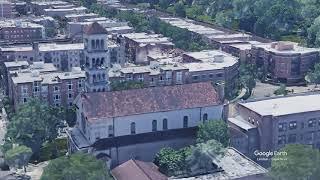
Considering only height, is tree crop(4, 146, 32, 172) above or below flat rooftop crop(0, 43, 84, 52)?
below

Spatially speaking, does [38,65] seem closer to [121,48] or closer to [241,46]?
[121,48]

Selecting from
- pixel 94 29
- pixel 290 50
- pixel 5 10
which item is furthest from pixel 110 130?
pixel 5 10

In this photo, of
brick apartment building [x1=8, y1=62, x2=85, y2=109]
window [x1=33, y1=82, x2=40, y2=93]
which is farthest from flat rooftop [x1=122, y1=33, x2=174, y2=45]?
window [x1=33, y1=82, x2=40, y2=93]


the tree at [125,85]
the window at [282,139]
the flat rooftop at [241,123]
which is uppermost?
the tree at [125,85]

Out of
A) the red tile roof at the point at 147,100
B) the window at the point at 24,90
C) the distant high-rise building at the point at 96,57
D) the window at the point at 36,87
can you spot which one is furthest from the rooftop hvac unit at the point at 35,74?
the red tile roof at the point at 147,100

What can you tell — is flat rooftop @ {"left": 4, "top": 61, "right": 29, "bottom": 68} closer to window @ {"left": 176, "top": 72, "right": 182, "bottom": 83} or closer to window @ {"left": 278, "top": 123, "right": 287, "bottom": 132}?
window @ {"left": 176, "top": 72, "right": 182, "bottom": 83}

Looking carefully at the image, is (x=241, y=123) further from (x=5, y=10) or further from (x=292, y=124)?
(x=5, y=10)

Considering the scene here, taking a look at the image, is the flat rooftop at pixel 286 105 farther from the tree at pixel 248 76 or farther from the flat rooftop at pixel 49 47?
the flat rooftop at pixel 49 47
